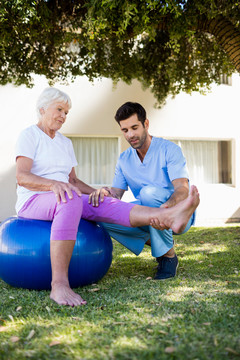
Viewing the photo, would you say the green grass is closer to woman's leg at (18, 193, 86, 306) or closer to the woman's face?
woman's leg at (18, 193, 86, 306)

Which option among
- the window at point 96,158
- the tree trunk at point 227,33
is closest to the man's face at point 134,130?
the tree trunk at point 227,33

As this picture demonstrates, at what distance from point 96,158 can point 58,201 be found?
7.19 meters

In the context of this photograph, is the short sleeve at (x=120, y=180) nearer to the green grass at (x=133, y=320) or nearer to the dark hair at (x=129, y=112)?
the dark hair at (x=129, y=112)

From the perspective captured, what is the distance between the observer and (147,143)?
3.78 m

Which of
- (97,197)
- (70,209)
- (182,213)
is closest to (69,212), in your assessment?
(70,209)

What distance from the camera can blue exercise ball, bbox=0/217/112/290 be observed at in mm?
3023

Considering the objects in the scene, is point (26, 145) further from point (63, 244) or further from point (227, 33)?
point (227, 33)

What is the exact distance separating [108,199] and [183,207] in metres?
0.71

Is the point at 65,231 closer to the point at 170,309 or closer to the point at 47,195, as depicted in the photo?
the point at 47,195

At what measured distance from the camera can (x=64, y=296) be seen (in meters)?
2.73

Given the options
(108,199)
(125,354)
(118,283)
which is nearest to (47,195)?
(108,199)

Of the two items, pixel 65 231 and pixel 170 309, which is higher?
pixel 65 231

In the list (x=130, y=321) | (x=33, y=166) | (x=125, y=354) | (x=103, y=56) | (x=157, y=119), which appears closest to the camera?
(x=125, y=354)

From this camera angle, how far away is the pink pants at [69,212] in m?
2.86
